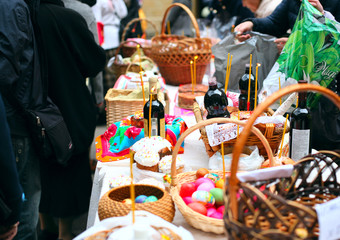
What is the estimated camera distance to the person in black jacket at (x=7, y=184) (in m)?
1.31

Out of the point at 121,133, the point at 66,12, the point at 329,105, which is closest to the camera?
the point at 121,133

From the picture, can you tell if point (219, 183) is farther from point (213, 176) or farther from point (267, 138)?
point (267, 138)

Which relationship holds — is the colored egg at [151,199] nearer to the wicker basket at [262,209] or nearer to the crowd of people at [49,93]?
the wicker basket at [262,209]

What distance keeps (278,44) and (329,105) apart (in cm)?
73

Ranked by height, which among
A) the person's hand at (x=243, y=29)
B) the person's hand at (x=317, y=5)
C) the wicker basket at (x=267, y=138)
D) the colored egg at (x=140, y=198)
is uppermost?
the person's hand at (x=317, y=5)

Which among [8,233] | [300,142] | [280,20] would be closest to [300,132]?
[300,142]

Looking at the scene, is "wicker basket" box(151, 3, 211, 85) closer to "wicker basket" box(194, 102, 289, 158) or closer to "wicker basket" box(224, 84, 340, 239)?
"wicker basket" box(194, 102, 289, 158)

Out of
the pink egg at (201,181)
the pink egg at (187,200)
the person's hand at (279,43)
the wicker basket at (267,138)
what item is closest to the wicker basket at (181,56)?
the person's hand at (279,43)

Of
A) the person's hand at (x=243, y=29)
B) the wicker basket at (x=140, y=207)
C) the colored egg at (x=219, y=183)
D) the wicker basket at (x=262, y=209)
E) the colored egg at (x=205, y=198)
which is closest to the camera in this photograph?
the wicker basket at (x=262, y=209)

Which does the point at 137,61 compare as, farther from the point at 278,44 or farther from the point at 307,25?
the point at 307,25

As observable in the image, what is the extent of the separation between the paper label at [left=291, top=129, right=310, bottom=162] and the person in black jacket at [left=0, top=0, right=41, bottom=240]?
1208 mm

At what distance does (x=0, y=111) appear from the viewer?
1.28 m

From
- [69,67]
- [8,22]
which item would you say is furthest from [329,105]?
[8,22]

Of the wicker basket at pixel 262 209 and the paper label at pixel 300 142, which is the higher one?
the wicker basket at pixel 262 209
